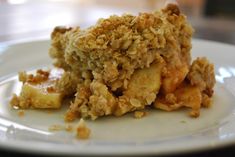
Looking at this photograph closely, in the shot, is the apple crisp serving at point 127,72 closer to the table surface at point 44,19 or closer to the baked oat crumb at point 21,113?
the baked oat crumb at point 21,113

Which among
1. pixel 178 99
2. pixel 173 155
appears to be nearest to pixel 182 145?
pixel 173 155

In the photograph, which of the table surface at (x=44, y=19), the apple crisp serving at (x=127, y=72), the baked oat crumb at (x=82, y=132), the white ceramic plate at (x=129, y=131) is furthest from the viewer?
the table surface at (x=44, y=19)

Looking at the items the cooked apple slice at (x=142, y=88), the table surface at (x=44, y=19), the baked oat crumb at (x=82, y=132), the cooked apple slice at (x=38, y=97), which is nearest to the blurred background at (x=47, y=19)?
the table surface at (x=44, y=19)

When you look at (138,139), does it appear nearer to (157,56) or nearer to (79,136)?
(79,136)

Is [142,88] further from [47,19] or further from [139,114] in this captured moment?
[47,19]

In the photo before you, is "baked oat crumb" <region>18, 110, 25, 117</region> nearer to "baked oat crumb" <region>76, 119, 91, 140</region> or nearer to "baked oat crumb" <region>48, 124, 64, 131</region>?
"baked oat crumb" <region>48, 124, 64, 131</region>

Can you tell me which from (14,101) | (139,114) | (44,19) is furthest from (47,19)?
(139,114)

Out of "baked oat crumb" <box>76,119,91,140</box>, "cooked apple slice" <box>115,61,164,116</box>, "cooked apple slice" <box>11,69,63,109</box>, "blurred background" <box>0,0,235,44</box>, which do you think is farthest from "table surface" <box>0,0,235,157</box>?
"baked oat crumb" <box>76,119,91,140</box>
